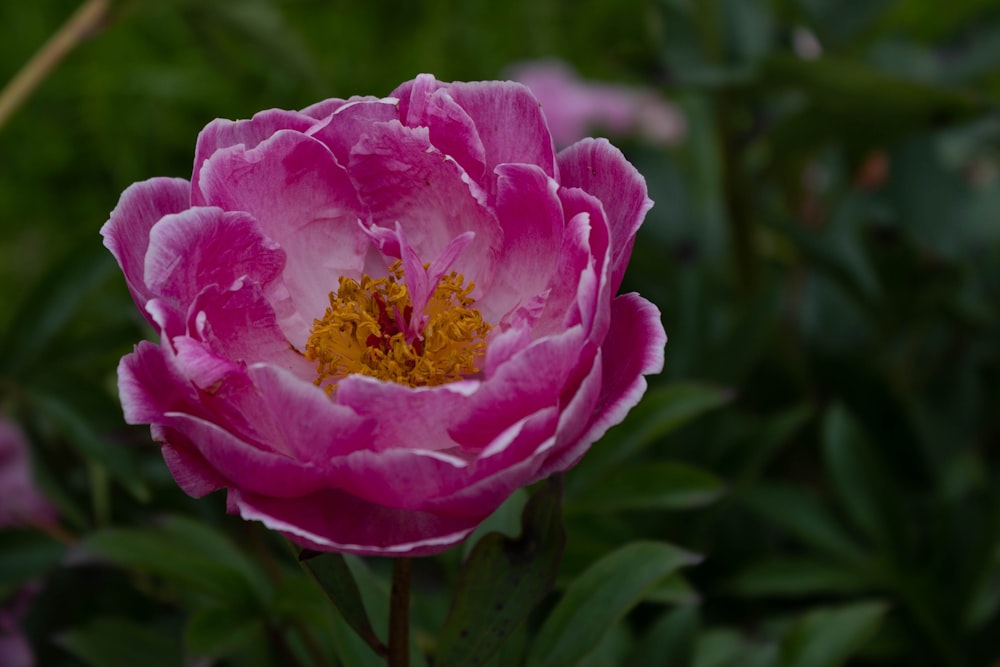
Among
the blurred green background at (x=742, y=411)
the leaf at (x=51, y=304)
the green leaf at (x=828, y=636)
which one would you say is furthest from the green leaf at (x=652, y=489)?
the leaf at (x=51, y=304)

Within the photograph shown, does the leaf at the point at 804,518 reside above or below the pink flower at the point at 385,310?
below

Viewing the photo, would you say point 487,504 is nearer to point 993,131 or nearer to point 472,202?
point 472,202

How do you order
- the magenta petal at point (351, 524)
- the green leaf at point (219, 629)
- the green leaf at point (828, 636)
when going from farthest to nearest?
the green leaf at point (828, 636), the green leaf at point (219, 629), the magenta petal at point (351, 524)

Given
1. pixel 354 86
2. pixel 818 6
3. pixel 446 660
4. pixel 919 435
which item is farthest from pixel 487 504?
pixel 354 86

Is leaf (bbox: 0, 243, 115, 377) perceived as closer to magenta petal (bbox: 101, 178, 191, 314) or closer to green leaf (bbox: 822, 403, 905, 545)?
magenta petal (bbox: 101, 178, 191, 314)

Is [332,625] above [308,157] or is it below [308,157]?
below

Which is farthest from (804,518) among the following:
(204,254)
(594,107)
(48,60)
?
(594,107)

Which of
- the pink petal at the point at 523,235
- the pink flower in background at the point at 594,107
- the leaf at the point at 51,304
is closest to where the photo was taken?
the pink petal at the point at 523,235

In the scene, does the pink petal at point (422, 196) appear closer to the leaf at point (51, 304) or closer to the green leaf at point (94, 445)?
the green leaf at point (94, 445)
